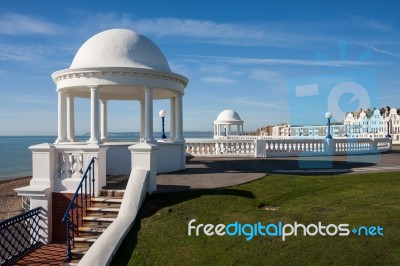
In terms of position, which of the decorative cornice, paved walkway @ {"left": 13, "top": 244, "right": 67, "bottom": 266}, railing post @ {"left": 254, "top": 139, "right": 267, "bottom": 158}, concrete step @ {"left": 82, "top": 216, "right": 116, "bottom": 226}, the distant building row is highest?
the decorative cornice

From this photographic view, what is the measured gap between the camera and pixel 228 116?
4038 cm

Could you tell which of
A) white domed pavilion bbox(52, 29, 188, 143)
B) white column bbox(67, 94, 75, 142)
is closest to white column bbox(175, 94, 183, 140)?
white domed pavilion bbox(52, 29, 188, 143)

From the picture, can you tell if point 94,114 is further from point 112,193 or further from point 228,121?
point 228,121

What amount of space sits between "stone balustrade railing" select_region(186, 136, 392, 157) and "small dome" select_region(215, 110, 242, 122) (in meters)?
18.0

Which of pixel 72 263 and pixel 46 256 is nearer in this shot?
pixel 72 263

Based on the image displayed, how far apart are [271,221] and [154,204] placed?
3146 mm

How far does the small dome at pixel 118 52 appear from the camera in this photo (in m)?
13.6

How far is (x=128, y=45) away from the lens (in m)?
14.0

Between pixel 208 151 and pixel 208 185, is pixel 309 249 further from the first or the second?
pixel 208 151

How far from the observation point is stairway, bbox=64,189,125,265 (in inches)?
325

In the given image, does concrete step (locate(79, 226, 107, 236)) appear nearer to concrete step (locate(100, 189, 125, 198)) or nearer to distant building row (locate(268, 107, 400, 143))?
concrete step (locate(100, 189, 125, 198))

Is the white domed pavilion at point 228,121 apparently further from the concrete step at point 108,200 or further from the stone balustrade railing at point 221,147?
the concrete step at point 108,200

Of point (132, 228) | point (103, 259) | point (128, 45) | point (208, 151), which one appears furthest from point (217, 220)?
point (208, 151)

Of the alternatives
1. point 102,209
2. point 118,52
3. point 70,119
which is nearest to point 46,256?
point 102,209
